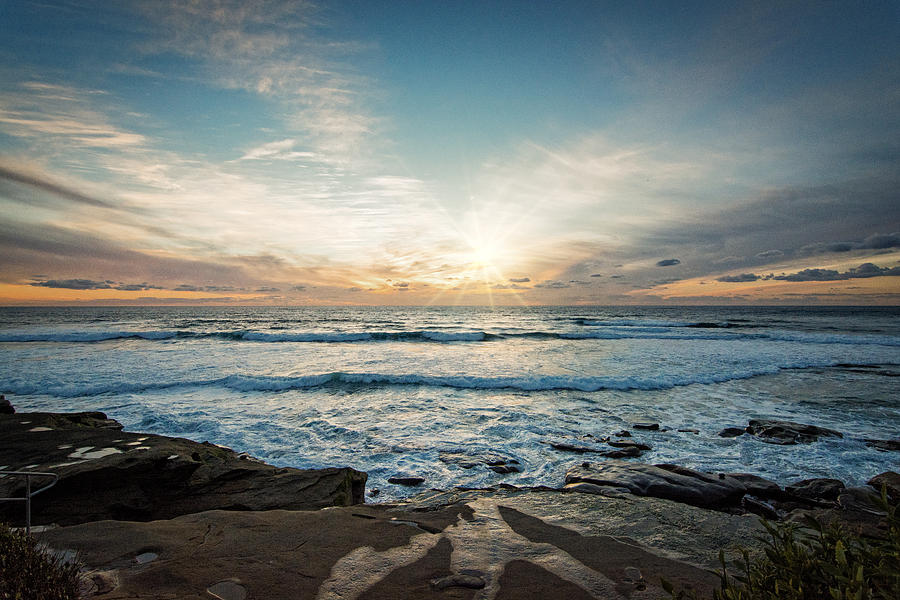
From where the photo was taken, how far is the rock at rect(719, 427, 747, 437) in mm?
9867

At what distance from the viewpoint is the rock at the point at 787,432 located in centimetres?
935

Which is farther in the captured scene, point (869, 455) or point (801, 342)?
point (801, 342)

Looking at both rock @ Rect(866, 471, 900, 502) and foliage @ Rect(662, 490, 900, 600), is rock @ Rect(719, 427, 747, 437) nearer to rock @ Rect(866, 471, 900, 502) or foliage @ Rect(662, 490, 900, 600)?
rock @ Rect(866, 471, 900, 502)

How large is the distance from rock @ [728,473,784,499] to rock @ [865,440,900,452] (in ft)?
14.1

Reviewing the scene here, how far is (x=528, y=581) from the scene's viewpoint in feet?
11.5

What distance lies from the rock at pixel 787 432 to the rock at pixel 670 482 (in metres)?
4.13

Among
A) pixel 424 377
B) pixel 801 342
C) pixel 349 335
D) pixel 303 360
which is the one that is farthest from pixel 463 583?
pixel 801 342

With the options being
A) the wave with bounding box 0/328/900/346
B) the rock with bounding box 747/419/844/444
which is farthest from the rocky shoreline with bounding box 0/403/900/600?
the wave with bounding box 0/328/900/346

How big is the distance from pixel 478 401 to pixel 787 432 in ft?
28.2

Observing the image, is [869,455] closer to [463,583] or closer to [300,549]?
[463,583]

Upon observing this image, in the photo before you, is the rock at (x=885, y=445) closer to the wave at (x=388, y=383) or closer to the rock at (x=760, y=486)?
the rock at (x=760, y=486)

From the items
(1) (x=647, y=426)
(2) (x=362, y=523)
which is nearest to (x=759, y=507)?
(1) (x=647, y=426)

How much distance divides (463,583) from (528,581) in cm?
60

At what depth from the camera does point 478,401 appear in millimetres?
14000
